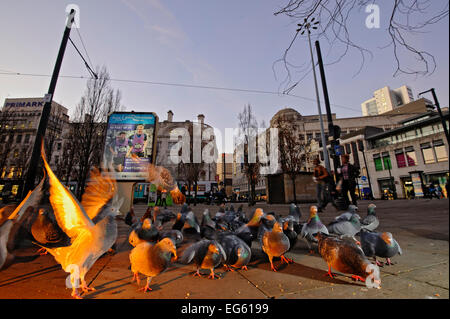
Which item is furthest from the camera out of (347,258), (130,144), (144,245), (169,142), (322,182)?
(169,142)

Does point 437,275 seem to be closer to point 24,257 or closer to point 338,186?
point 338,186

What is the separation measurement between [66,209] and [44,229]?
1.20 metres

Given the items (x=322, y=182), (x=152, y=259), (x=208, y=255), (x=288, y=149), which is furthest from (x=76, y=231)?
(x=288, y=149)

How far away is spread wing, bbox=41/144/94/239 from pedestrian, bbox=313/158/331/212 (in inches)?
272

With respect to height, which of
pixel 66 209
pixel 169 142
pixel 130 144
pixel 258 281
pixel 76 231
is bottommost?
pixel 258 281

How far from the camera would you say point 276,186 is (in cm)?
1727

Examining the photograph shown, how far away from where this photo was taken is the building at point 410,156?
150 cm

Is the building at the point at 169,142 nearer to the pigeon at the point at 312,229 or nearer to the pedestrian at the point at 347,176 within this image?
the pedestrian at the point at 347,176

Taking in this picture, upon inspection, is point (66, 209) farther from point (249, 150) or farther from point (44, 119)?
point (249, 150)

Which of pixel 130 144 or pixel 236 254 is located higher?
pixel 130 144

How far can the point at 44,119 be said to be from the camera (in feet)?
16.8

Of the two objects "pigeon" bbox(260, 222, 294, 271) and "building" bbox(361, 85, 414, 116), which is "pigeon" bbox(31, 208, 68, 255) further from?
"building" bbox(361, 85, 414, 116)
